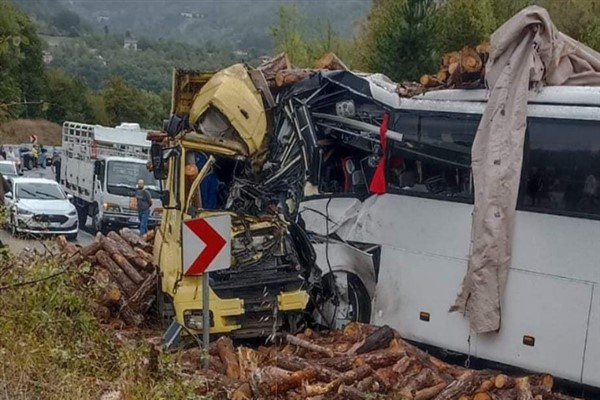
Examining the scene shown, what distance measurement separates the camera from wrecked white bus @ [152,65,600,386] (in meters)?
8.02

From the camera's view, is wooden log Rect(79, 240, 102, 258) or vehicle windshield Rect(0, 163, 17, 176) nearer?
wooden log Rect(79, 240, 102, 258)

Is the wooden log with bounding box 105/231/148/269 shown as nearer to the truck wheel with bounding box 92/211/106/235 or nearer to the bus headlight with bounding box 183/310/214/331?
the bus headlight with bounding box 183/310/214/331

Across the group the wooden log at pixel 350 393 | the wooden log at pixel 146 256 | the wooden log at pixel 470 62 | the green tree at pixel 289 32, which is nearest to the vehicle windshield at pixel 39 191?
the wooden log at pixel 146 256

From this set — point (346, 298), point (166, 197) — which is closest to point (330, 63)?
point (166, 197)

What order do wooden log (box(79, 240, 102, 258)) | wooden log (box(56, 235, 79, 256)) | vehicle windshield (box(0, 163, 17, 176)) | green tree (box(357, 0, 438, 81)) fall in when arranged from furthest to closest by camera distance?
vehicle windshield (box(0, 163, 17, 176))
green tree (box(357, 0, 438, 81))
wooden log (box(56, 235, 79, 256))
wooden log (box(79, 240, 102, 258))

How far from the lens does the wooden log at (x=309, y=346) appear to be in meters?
8.67

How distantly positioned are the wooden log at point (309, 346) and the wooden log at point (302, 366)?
41cm

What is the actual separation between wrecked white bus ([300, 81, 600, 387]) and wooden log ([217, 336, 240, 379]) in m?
1.83

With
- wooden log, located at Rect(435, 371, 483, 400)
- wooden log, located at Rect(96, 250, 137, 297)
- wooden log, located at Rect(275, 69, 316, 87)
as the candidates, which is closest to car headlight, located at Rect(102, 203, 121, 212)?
wooden log, located at Rect(96, 250, 137, 297)

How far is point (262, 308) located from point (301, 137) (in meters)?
2.07

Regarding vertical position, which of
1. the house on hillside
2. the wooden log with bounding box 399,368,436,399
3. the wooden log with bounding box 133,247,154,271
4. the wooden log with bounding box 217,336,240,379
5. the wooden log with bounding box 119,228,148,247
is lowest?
the wooden log with bounding box 217,336,240,379

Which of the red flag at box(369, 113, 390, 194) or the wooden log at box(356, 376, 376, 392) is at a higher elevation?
the red flag at box(369, 113, 390, 194)

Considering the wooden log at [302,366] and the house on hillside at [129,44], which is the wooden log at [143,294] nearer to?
the wooden log at [302,366]

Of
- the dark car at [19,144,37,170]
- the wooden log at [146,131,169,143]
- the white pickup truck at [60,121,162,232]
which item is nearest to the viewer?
the wooden log at [146,131,169,143]
